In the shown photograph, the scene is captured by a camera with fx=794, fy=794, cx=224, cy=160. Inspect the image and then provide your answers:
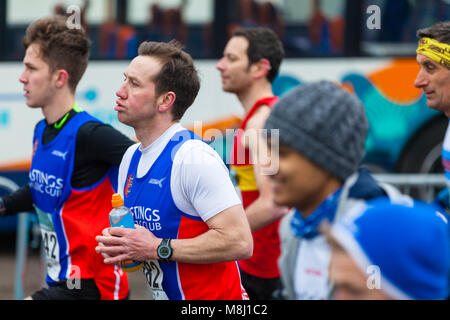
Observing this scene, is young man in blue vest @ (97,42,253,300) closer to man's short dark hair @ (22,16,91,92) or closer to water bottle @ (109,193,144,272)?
water bottle @ (109,193,144,272)

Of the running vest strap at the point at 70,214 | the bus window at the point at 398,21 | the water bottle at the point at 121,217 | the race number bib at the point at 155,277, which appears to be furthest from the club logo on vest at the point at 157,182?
the bus window at the point at 398,21

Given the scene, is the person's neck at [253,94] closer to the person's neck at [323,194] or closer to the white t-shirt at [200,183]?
the white t-shirt at [200,183]

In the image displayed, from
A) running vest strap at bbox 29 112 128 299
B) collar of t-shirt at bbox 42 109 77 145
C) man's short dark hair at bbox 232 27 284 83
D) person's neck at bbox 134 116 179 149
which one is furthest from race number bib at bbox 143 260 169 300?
man's short dark hair at bbox 232 27 284 83

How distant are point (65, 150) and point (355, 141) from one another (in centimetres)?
222

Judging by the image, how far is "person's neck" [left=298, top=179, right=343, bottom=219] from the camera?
7.57 feet

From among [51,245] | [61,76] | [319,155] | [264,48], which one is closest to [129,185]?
[51,245]

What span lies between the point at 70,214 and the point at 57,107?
0.64 meters

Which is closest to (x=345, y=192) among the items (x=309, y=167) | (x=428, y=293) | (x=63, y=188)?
(x=309, y=167)

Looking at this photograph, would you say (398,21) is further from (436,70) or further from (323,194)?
(323,194)

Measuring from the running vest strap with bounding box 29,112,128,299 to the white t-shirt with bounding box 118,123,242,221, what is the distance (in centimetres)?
87
